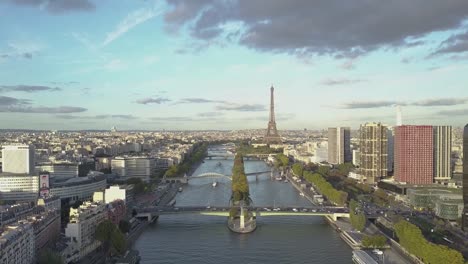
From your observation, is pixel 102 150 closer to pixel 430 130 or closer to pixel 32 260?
pixel 430 130

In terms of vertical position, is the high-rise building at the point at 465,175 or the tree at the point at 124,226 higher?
the high-rise building at the point at 465,175

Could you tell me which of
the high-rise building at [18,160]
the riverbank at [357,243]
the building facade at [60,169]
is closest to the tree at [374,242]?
the riverbank at [357,243]

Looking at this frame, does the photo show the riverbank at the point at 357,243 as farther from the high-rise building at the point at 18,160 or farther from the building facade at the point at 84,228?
the high-rise building at the point at 18,160

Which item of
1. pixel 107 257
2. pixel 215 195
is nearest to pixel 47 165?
pixel 215 195

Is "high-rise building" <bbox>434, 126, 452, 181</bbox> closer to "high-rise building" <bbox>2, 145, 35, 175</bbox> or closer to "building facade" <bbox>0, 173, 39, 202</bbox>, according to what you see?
"building facade" <bbox>0, 173, 39, 202</bbox>

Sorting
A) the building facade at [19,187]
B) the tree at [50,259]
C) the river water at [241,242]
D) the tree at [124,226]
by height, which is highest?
the building facade at [19,187]

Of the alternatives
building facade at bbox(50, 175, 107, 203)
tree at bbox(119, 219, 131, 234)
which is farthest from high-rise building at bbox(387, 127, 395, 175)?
tree at bbox(119, 219, 131, 234)
